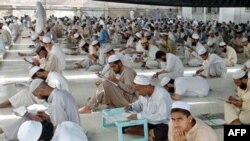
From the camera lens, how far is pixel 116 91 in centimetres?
482

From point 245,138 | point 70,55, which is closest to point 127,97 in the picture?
point 245,138

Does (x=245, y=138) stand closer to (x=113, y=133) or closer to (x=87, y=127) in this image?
(x=113, y=133)

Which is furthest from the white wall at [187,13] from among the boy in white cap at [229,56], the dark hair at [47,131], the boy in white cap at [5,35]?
the dark hair at [47,131]

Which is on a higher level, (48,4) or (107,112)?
(48,4)

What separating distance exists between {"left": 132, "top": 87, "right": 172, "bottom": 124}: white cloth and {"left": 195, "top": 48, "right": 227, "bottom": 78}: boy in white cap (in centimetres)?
310

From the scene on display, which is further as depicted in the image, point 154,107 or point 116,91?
point 116,91

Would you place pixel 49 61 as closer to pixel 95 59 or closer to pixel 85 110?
pixel 85 110

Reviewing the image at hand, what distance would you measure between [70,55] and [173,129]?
7.78m

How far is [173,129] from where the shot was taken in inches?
113

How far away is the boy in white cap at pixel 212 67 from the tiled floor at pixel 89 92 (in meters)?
0.17

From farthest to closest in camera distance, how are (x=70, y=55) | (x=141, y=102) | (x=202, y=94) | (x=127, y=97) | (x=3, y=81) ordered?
(x=70, y=55) → (x=3, y=81) → (x=202, y=94) → (x=127, y=97) → (x=141, y=102)

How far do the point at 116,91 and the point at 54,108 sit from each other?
1.48m

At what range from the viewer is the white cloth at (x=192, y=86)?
5.52 metres

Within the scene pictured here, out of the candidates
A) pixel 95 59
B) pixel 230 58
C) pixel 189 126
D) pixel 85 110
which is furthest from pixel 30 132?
pixel 230 58
